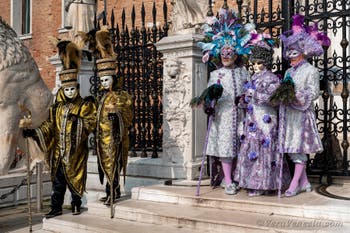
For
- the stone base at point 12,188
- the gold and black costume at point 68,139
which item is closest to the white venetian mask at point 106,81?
the gold and black costume at point 68,139

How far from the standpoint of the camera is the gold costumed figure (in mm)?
5977

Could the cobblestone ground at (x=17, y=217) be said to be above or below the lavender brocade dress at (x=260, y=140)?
below

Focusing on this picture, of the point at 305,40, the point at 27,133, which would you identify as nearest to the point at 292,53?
the point at 305,40

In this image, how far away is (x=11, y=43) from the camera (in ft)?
27.8

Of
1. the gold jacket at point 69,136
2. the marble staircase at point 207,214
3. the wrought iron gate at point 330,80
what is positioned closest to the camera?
the marble staircase at point 207,214

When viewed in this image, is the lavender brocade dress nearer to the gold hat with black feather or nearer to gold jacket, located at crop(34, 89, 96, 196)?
gold jacket, located at crop(34, 89, 96, 196)

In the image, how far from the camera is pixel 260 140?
18.4 feet

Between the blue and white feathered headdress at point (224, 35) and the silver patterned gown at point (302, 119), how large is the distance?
78cm

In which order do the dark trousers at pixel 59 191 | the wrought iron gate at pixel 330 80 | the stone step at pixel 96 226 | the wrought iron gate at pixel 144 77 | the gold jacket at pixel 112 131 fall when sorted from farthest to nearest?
the wrought iron gate at pixel 144 77 → the wrought iron gate at pixel 330 80 → the dark trousers at pixel 59 191 → the gold jacket at pixel 112 131 → the stone step at pixel 96 226

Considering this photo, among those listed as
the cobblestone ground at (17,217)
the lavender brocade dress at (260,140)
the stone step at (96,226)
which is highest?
the lavender brocade dress at (260,140)

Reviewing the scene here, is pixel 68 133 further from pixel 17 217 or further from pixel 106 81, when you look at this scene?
pixel 17 217

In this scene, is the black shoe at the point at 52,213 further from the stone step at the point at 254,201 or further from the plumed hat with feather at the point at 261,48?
the plumed hat with feather at the point at 261,48

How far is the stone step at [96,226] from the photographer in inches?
205

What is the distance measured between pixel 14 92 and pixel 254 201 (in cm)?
483
